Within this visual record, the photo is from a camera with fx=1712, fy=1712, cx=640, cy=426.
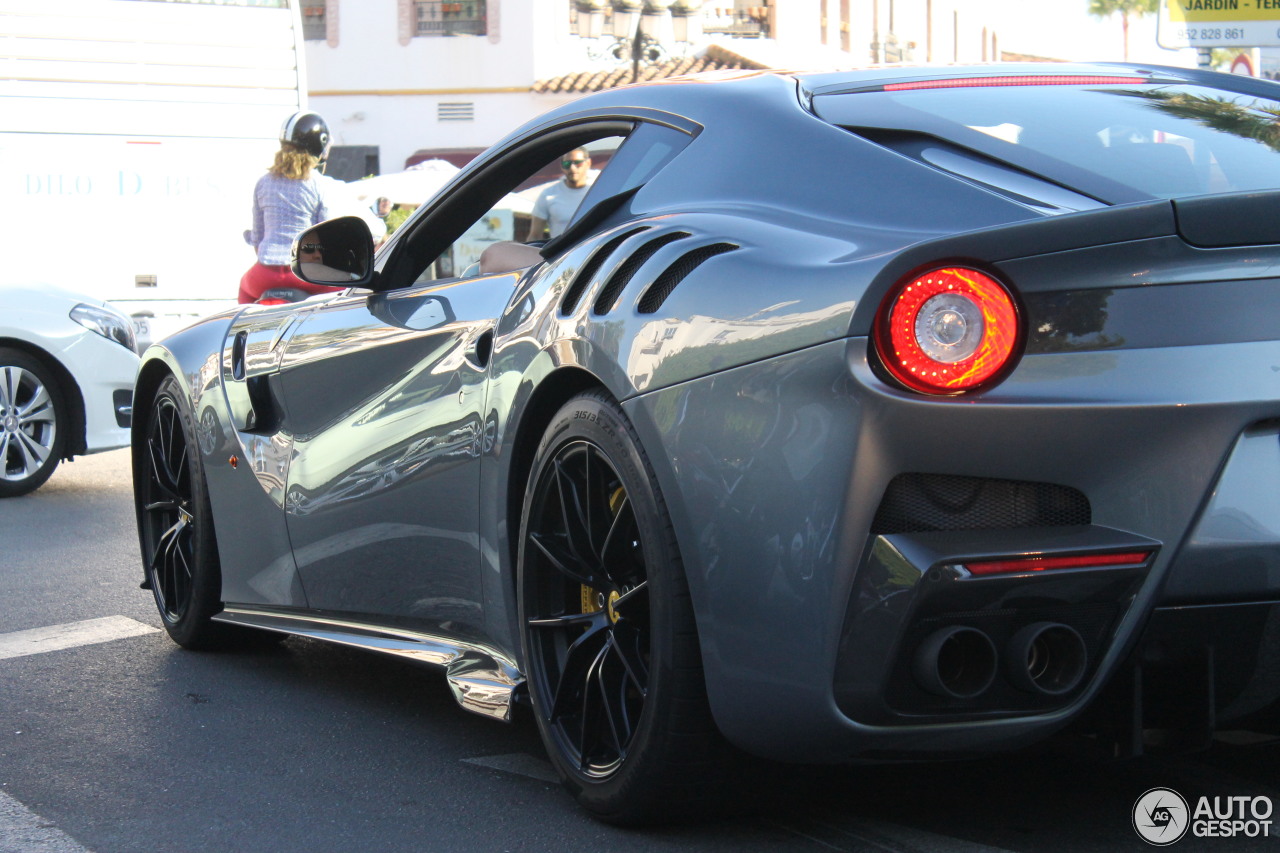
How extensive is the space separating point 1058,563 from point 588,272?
43.2 inches

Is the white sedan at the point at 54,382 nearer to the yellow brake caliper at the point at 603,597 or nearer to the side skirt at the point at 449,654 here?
the side skirt at the point at 449,654

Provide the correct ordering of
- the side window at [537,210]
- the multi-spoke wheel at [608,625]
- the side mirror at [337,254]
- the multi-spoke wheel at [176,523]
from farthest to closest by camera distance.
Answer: the multi-spoke wheel at [176,523] → the side mirror at [337,254] → the side window at [537,210] → the multi-spoke wheel at [608,625]

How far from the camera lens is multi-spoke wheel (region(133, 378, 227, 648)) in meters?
4.66

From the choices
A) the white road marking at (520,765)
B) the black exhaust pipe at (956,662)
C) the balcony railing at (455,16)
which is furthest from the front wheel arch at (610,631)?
the balcony railing at (455,16)

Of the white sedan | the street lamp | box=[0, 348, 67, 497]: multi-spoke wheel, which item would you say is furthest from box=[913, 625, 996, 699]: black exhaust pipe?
the street lamp

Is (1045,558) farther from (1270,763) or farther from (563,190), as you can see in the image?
(563,190)

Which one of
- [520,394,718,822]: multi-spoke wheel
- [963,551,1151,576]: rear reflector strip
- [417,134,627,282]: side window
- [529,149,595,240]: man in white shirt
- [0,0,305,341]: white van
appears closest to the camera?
[963,551,1151,576]: rear reflector strip

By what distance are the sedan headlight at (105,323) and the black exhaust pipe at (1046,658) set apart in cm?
739

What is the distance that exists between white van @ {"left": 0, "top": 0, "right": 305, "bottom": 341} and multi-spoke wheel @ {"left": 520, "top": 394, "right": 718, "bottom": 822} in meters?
9.02

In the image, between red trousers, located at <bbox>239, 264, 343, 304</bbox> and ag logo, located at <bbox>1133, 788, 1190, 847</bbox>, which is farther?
red trousers, located at <bbox>239, 264, 343, 304</bbox>

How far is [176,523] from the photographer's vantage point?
490cm

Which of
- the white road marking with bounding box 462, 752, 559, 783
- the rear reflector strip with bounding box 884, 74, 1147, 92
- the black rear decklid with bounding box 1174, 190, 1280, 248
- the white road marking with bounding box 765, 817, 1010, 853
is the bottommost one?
the white road marking with bounding box 462, 752, 559, 783

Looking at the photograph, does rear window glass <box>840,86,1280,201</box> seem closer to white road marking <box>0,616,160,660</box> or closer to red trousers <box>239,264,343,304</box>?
white road marking <box>0,616,160,660</box>

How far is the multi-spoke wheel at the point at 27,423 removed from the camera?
8.73m
